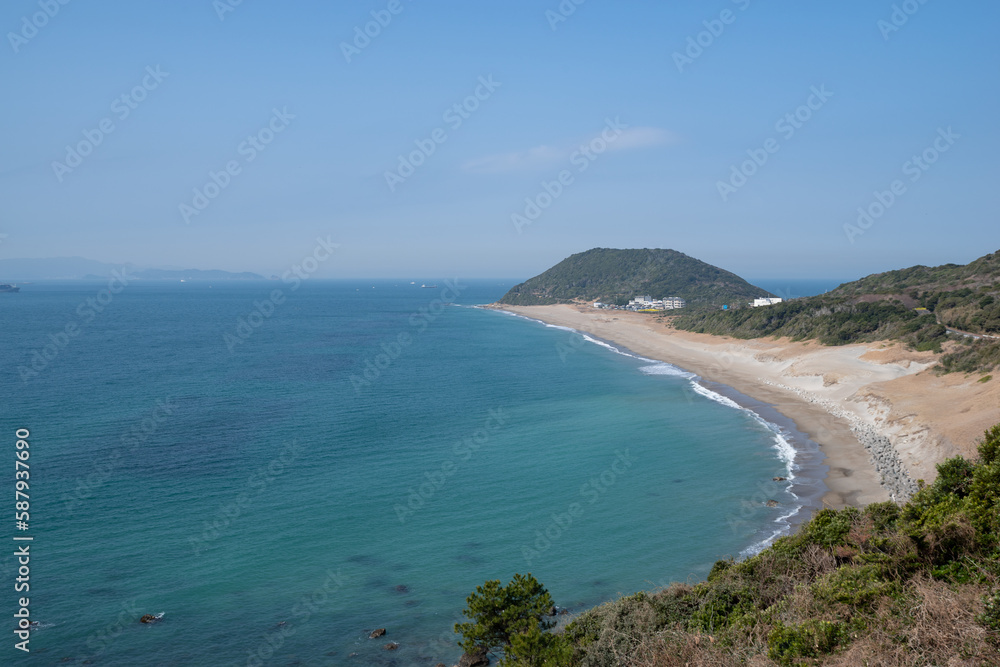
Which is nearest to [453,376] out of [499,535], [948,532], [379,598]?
[499,535]

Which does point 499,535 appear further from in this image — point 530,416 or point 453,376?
point 453,376
